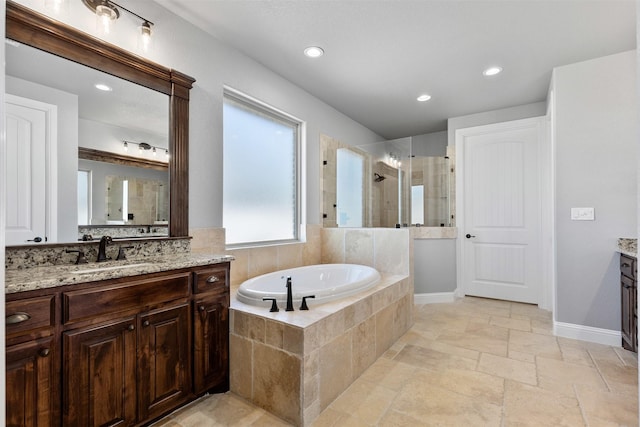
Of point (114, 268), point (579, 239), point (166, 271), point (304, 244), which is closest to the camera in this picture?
point (114, 268)

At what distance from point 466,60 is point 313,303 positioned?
8.27 ft

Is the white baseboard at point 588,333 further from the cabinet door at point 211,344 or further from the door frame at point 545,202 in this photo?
the cabinet door at point 211,344

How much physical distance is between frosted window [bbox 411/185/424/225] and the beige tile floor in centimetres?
147

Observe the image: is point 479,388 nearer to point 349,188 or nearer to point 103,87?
point 349,188

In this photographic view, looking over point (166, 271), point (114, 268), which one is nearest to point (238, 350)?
point (166, 271)

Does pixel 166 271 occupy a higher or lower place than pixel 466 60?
lower

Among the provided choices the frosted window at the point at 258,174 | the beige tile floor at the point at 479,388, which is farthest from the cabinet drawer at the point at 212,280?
the frosted window at the point at 258,174

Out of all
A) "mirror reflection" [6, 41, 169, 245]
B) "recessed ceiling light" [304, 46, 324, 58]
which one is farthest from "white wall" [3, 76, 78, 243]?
"recessed ceiling light" [304, 46, 324, 58]

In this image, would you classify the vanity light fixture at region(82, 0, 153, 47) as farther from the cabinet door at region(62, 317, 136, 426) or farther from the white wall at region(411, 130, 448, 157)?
the white wall at region(411, 130, 448, 157)

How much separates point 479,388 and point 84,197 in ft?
8.82

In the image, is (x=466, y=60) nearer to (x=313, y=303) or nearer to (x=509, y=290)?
(x=313, y=303)

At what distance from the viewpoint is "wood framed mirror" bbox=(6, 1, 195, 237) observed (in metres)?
1.53

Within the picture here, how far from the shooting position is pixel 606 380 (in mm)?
2041

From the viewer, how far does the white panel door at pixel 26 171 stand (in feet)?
4.83
